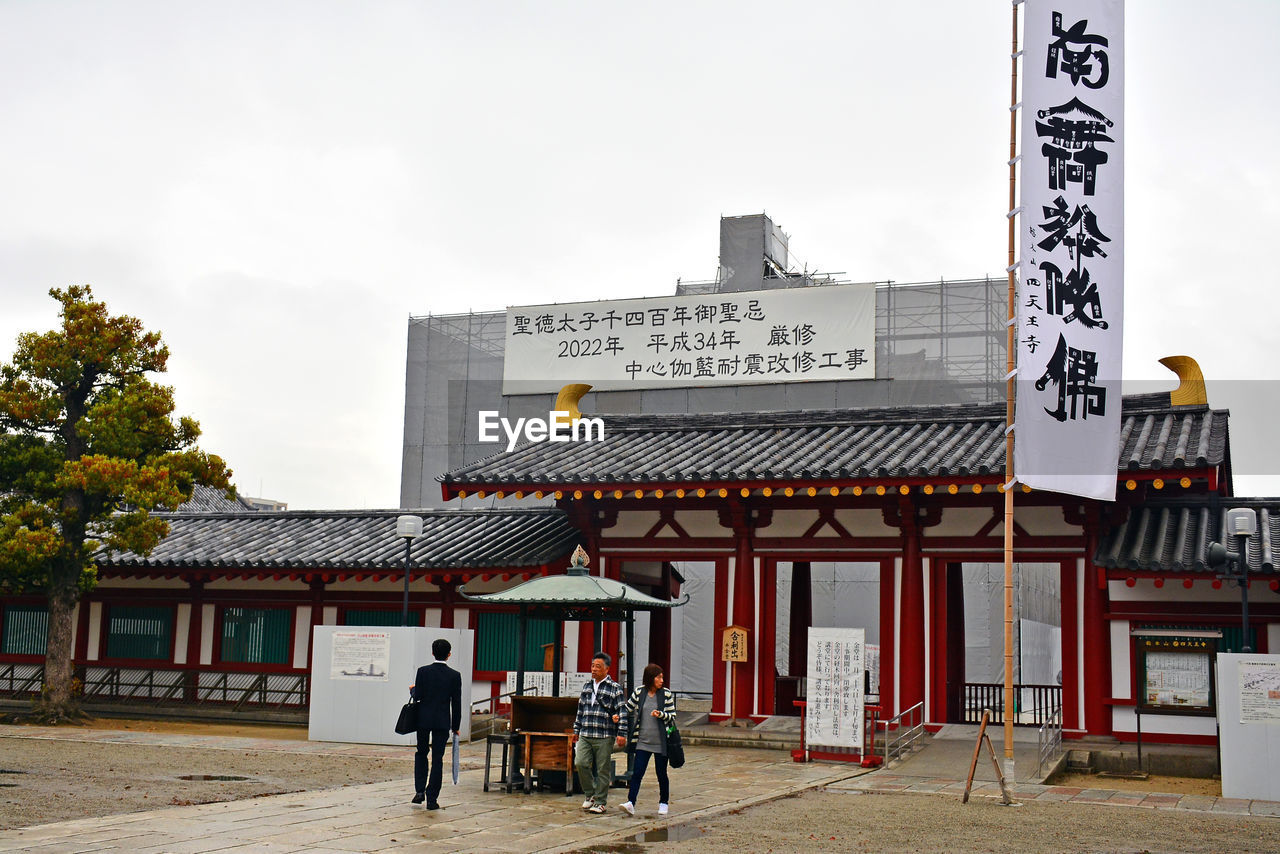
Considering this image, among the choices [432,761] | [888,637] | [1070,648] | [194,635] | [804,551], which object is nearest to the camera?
[432,761]

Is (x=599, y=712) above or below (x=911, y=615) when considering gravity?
below

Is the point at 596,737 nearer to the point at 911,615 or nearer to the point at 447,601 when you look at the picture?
the point at 911,615

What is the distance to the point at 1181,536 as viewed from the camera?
16234 mm

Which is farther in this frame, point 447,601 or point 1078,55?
point 447,601

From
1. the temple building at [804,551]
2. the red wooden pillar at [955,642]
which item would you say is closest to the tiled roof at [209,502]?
the temple building at [804,551]

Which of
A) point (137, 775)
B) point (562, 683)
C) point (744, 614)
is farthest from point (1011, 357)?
point (137, 775)

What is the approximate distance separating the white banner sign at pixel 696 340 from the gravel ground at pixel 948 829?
18.0m

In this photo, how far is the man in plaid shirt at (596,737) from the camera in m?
10.9

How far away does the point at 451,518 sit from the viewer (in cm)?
2280

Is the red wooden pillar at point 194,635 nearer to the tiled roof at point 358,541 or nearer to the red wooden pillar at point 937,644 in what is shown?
the tiled roof at point 358,541

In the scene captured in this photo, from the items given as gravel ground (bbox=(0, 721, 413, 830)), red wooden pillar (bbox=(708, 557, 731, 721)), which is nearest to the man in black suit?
gravel ground (bbox=(0, 721, 413, 830))

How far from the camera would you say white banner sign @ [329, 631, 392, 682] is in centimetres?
1695

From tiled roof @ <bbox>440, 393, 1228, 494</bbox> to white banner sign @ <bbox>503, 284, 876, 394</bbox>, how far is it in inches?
331

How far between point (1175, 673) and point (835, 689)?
16.1ft
